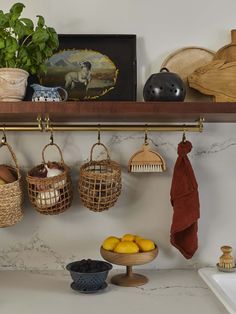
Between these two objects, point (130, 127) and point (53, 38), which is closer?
point (53, 38)

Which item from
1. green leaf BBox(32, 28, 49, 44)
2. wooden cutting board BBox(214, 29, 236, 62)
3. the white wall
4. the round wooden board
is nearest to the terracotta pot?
green leaf BBox(32, 28, 49, 44)

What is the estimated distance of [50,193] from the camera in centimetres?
142

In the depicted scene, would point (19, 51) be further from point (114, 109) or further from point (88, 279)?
point (88, 279)

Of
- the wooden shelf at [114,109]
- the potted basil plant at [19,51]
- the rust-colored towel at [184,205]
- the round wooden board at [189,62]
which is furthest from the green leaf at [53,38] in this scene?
the rust-colored towel at [184,205]

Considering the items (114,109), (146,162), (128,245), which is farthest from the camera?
(146,162)

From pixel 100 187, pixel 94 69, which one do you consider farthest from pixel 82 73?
pixel 100 187

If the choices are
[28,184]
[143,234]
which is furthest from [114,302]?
[28,184]

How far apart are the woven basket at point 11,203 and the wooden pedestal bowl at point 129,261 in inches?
11.4

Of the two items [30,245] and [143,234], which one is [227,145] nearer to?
[143,234]

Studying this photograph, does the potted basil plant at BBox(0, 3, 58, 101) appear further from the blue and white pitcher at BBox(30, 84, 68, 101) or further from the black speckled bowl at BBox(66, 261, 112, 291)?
the black speckled bowl at BBox(66, 261, 112, 291)

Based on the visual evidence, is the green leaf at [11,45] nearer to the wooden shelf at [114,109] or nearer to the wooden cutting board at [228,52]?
the wooden shelf at [114,109]

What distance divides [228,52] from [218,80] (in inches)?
4.5

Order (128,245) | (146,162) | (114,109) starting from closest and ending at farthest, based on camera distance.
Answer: (114,109) < (128,245) < (146,162)

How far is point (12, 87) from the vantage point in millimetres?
A: 1315
